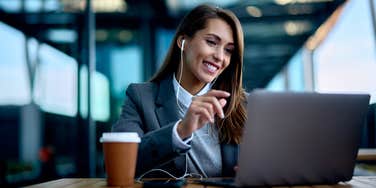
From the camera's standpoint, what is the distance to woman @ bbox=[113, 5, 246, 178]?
1.53 m

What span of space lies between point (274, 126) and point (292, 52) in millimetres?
8003

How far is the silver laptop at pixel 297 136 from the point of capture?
90cm

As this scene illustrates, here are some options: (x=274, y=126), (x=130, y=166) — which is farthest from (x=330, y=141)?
(x=130, y=166)

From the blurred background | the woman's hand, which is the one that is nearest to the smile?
the woman's hand

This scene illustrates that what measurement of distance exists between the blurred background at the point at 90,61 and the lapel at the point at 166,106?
871 millimetres

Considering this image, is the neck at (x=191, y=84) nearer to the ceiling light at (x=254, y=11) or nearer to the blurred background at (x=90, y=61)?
the blurred background at (x=90, y=61)

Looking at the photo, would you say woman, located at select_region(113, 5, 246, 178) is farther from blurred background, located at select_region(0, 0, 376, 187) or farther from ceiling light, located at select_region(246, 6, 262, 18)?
ceiling light, located at select_region(246, 6, 262, 18)

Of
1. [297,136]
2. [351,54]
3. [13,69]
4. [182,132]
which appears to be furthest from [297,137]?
[351,54]

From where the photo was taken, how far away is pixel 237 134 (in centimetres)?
158

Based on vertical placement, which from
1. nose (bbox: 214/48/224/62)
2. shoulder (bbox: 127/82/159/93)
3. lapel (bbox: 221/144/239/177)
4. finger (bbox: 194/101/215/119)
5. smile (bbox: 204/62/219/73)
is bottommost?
lapel (bbox: 221/144/239/177)

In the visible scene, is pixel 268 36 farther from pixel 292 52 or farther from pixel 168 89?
pixel 168 89

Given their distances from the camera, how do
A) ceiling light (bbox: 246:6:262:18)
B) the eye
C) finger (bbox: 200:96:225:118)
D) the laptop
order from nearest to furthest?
the laptop → finger (bbox: 200:96:225:118) → the eye → ceiling light (bbox: 246:6:262:18)

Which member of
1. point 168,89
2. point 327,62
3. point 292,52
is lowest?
point 168,89

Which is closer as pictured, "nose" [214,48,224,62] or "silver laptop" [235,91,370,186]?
"silver laptop" [235,91,370,186]
